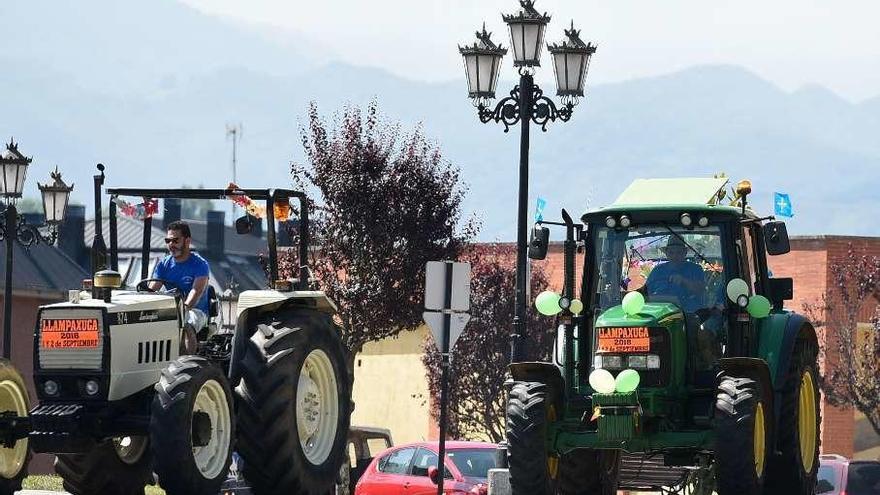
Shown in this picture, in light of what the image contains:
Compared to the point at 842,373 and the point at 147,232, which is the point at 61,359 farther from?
the point at 842,373

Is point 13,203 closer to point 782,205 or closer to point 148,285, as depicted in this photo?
point 782,205

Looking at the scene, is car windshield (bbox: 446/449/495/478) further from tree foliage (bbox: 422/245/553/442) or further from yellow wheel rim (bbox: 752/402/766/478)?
tree foliage (bbox: 422/245/553/442)

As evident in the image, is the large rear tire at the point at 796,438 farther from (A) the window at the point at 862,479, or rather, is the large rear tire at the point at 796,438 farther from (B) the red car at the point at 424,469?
(A) the window at the point at 862,479

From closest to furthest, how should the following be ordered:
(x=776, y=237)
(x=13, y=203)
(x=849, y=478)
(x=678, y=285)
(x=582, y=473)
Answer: (x=776, y=237), (x=678, y=285), (x=582, y=473), (x=849, y=478), (x=13, y=203)

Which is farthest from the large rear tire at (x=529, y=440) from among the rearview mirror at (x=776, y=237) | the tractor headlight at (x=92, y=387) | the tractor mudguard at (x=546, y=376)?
the tractor headlight at (x=92, y=387)

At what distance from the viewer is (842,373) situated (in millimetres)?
42031

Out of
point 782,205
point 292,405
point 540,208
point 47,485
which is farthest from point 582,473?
point 47,485

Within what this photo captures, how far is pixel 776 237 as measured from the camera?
16.8 m

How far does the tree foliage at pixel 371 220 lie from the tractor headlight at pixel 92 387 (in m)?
17.1

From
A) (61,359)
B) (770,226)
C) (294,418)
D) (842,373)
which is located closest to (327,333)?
(294,418)

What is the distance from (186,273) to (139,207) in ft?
2.65

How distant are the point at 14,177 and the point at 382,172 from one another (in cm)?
627

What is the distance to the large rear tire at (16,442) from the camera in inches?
614

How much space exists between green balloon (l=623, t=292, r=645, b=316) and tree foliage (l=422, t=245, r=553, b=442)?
26.3m
